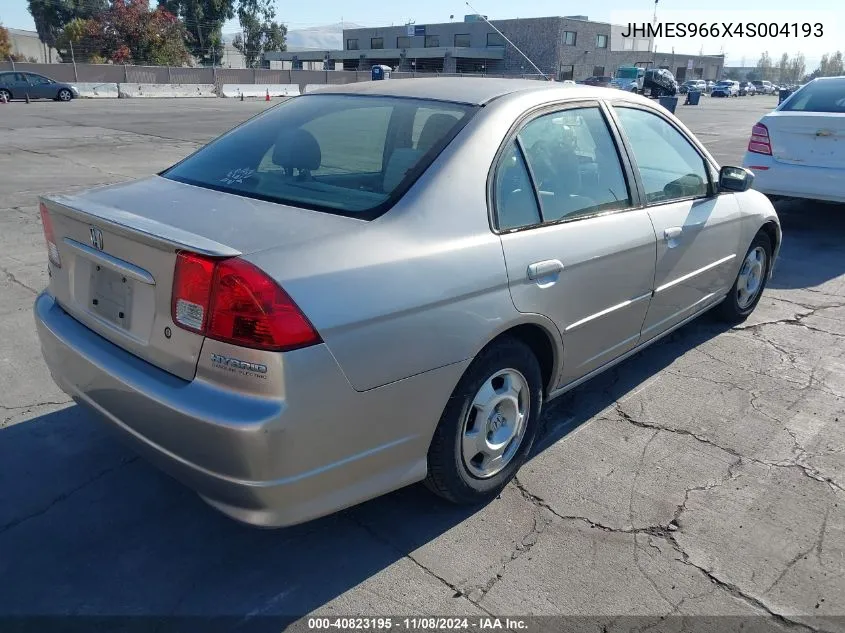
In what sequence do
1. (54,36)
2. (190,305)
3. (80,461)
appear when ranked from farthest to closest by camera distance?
(54,36), (80,461), (190,305)

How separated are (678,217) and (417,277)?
6.86ft

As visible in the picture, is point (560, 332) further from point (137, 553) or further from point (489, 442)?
point (137, 553)

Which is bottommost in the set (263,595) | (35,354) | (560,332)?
(263,595)

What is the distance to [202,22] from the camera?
6962 cm

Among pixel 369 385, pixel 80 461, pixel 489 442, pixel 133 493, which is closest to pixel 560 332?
pixel 489 442

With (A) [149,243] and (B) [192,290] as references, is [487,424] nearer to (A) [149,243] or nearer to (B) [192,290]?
(B) [192,290]

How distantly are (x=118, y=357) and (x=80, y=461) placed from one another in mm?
1013

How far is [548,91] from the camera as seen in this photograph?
3285 mm

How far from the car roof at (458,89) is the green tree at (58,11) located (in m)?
75.5

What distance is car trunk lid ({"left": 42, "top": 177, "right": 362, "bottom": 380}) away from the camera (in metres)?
2.24

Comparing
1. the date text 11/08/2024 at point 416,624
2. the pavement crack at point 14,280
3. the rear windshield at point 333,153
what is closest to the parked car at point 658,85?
the pavement crack at point 14,280

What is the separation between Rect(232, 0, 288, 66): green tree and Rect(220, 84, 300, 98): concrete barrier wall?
4129 cm

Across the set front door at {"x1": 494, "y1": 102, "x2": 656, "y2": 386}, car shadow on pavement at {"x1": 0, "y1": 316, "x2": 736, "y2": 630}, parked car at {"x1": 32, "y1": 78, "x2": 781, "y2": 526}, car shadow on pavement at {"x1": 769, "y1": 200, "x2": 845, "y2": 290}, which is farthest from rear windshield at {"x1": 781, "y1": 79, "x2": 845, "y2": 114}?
car shadow on pavement at {"x1": 0, "y1": 316, "x2": 736, "y2": 630}

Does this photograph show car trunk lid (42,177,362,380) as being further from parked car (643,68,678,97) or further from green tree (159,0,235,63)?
green tree (159,0,235,63)
